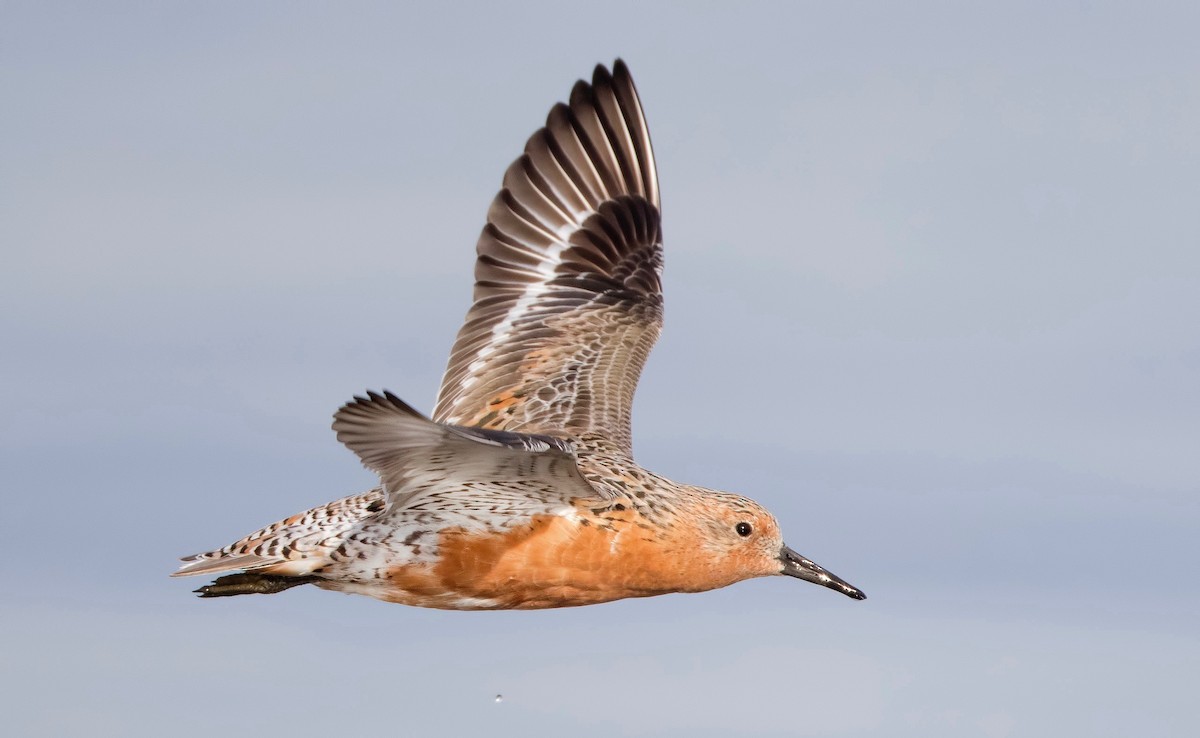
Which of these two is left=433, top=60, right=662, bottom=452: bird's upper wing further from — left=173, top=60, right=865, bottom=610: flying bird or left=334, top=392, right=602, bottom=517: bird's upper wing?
left=334, top=392, right=602, bottom=517: bird's upper wing

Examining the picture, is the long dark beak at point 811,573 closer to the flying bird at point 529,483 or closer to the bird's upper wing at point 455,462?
the flying bird at point 529,483

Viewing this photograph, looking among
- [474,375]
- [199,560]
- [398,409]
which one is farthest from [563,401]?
[398,409]

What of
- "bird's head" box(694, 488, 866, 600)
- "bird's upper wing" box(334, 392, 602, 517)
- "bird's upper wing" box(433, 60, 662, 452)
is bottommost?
"bird's upper wing" box(334, 392, 602, 517)

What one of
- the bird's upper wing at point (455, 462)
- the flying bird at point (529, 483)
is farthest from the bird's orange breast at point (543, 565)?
the bird's upper wing at point (455, 462)

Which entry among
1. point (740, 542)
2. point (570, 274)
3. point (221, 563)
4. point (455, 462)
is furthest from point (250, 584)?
point (570, 274)

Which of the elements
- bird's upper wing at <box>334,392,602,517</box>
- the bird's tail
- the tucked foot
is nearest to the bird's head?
bird's upper wing at <box>334,392,602,517</box>

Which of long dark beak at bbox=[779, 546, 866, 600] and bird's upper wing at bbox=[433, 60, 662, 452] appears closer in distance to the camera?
long dark beak at bbox=[779, 546, 866, 600]

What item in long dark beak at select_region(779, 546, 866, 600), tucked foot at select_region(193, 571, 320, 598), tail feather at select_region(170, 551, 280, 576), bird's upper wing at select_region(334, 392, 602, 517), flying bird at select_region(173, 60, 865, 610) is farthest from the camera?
long dark beak at select_region(779, 546, 866, 600)
